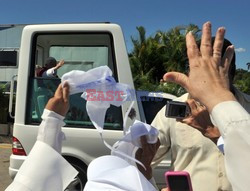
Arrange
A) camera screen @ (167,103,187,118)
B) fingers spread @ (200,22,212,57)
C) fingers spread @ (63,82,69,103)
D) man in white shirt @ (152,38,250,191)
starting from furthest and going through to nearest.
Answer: man in white shirt @ (152,38,250,191), camera screen @ (167,103,187,118), fingers spread @ (63,82,69,103), fingers spread @ (200,22,212,57)

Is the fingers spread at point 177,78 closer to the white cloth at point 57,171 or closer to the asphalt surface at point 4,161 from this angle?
the white cloth at point 57,171

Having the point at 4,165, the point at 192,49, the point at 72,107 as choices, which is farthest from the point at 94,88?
the point at 4,165

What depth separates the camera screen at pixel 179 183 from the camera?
1.24 metres

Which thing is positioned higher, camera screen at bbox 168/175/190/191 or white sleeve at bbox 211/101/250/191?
white sleeve at bbox 211/101/250/191

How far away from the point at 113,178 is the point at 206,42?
42cm

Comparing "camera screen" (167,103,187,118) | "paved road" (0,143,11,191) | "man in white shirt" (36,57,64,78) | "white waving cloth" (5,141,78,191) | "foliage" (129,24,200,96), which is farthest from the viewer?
"foliage" (129,24,200,96)

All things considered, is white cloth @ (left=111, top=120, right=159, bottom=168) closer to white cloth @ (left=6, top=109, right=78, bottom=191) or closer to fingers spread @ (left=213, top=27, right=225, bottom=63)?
white cloth @ (left=6, top=109, right=78, bottom=191)

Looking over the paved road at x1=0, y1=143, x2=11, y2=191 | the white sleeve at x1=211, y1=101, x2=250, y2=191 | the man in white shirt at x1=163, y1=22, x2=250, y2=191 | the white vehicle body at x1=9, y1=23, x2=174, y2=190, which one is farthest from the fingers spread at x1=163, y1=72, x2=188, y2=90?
the paved road at x1=0, y1=143, x2=11, y2=191

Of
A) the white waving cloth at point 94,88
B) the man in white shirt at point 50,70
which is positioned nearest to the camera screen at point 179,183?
the white waving cloth at point 94,88

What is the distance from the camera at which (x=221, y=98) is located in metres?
0.90

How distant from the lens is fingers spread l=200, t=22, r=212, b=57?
96 cm

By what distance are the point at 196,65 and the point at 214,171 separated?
3.22 feet

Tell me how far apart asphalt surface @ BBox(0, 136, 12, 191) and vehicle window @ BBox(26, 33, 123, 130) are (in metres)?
1.97

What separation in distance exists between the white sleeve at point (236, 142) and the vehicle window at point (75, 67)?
3103 mm
